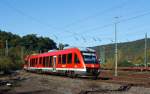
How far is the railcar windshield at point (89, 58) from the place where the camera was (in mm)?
34562

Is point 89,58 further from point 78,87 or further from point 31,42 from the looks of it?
point 31,42

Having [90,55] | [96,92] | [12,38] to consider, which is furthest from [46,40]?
[96,92]

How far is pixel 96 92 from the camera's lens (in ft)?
66.9

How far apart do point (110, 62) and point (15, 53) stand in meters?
29.7

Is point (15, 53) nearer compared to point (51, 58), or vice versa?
point (51, 58)

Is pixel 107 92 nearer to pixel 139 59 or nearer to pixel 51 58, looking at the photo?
pixel 51 58

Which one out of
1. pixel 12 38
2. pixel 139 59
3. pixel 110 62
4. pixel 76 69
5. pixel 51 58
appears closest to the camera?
pixel 76 69

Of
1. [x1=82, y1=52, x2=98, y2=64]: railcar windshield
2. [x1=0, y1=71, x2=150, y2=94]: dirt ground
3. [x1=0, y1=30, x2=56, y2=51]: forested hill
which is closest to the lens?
[x1=0, y1=71, x2=150, y2=94]: dirt ground

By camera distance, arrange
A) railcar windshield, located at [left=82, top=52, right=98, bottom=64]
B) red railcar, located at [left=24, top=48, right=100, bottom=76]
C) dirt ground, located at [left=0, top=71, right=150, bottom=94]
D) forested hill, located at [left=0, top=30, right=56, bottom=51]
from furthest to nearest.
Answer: forested hill, located at [left=0, top=30, right=56, bottom=51], railcar windshield, located at [left=82, top=52, right=98, bottom=64], red railcar, located at [left=24, top=48, right=100, bottom=76], dirt ground, located at [left=0, top=71, right=150, bottom=94]

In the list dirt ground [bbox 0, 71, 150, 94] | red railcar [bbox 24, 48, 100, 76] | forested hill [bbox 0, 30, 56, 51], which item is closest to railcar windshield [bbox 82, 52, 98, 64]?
red railcar [bbox 24, 48, 100, 76]

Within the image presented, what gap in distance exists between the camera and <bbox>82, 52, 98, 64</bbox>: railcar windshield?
34.6 m

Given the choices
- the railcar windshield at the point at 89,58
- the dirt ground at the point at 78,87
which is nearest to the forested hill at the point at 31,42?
the railcar windshield at the point at 89,58

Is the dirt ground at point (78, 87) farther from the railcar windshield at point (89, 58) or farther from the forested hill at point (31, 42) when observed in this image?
the forested hill at point (31, 42)

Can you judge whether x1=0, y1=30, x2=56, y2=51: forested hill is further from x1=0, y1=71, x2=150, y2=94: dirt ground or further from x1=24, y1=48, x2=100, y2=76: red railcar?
x1=0, y1=71, x2=150, y2=94: dirt ground
